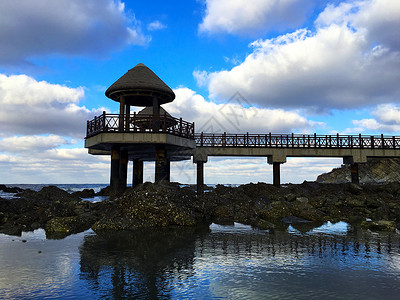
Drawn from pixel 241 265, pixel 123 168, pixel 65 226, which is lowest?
pixel 241 265

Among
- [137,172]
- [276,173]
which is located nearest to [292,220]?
[276,173]

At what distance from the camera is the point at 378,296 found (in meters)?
5.24

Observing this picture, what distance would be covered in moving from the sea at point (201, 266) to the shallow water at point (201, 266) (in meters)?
0.02

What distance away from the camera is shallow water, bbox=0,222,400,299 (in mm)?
5406

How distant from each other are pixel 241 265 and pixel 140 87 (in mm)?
15766

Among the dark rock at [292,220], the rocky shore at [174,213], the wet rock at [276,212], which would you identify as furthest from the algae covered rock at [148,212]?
the dark rock at [292,220]

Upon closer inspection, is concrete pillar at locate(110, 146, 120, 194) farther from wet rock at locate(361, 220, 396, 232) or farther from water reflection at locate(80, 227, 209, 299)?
wet rock at locate(361, 220, 396, 232)

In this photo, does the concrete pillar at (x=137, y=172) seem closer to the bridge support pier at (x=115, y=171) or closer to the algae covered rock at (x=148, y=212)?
the bridge support pier at (x=115, y=171)

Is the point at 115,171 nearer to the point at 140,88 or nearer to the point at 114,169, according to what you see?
the point at 114,169

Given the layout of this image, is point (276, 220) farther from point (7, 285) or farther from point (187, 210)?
point (7, 285)

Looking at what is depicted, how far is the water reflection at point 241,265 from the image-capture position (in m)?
5.45

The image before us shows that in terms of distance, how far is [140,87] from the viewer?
66.6ft

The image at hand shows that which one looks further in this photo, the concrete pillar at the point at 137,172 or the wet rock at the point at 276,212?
the concrete pillar at the point at 137,172

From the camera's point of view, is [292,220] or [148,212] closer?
[148,212]
